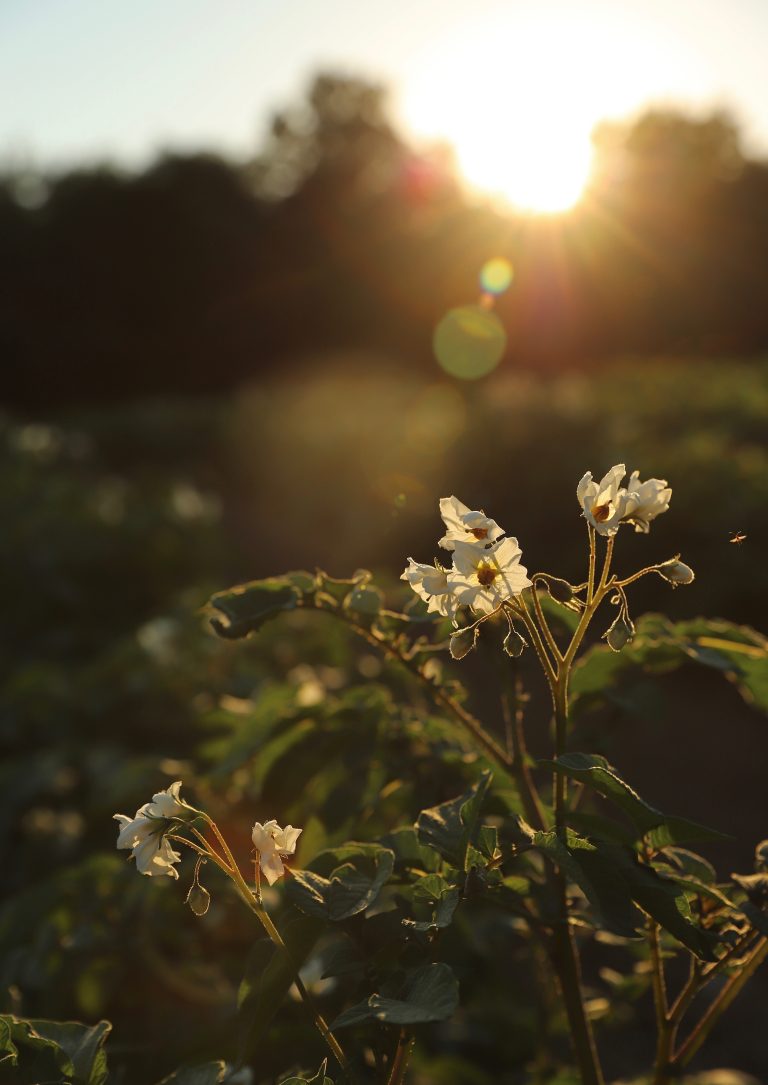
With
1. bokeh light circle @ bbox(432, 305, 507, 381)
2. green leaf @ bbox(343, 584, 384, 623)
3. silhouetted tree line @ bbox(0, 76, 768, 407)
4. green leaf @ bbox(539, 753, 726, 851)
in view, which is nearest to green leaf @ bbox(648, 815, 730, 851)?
green leaf @ bbox(539, 753, 726, 851)

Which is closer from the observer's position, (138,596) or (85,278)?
(138,596)

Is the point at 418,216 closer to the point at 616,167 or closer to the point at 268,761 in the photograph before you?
the point at 616,167

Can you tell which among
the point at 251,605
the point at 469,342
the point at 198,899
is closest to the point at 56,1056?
the point at 198,899

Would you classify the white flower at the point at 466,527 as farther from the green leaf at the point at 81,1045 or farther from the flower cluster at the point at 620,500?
the green leaf at the point at 81,1045

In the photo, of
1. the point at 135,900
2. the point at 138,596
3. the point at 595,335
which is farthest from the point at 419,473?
the point at 595,335

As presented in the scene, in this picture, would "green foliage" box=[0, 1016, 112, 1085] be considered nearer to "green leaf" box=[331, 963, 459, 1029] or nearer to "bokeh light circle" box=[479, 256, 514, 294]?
"green leaf" box=[331, 963, 459, 1029]
